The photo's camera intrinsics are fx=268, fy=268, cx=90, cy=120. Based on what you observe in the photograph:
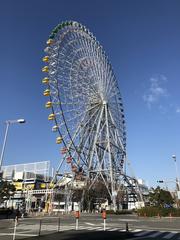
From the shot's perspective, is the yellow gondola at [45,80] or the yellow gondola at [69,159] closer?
the yellow gondola at [45,80]

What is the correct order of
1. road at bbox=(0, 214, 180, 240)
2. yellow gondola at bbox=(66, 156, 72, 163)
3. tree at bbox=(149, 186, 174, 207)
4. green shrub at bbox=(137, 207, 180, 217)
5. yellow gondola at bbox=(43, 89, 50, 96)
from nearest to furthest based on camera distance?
road at bbox=(0, 214, 180, 240) < green shrub at bbox=(137, 207, 180, 217) < yellow gondola at bbox=(43, 89, 50, 96) < yellow gondola at bbox=(66, 156, 72, 163) < tree at bbox=(149, 186, 174, 207)

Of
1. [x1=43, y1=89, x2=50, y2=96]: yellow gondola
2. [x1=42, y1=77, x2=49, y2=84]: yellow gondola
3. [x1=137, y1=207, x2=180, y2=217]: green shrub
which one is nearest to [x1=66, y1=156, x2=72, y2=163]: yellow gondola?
[x1=43, y1=89, x2=50, y2=96]: yellow gondola

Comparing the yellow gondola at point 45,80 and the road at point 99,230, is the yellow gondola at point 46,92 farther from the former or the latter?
the road at point 99,230

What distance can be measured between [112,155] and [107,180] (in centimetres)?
562

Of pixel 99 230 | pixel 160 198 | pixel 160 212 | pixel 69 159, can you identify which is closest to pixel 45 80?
pixel 69 159

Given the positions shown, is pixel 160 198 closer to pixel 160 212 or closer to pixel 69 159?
pixel 160 212

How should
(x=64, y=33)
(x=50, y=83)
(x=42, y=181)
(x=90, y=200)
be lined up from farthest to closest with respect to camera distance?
(x=42, y=181) → (x=90, y=200) → (x=64, y=33) → (x=50, y=83)

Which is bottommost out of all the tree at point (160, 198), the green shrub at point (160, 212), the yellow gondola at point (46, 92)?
the green shrub at point (160, 212)

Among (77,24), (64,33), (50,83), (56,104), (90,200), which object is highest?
(77,24)

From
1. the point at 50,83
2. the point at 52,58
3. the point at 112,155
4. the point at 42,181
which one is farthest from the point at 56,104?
the point at 42,181

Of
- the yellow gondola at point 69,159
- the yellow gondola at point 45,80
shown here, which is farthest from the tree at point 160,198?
the yellow gondola at point 45,80

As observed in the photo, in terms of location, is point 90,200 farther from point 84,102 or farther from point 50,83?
point 50,83

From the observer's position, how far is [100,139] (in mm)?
57719

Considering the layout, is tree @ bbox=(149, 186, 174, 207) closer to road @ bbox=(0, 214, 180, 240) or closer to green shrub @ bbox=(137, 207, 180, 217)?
green shrub @ bbox=(137, 207, 180, 217)
